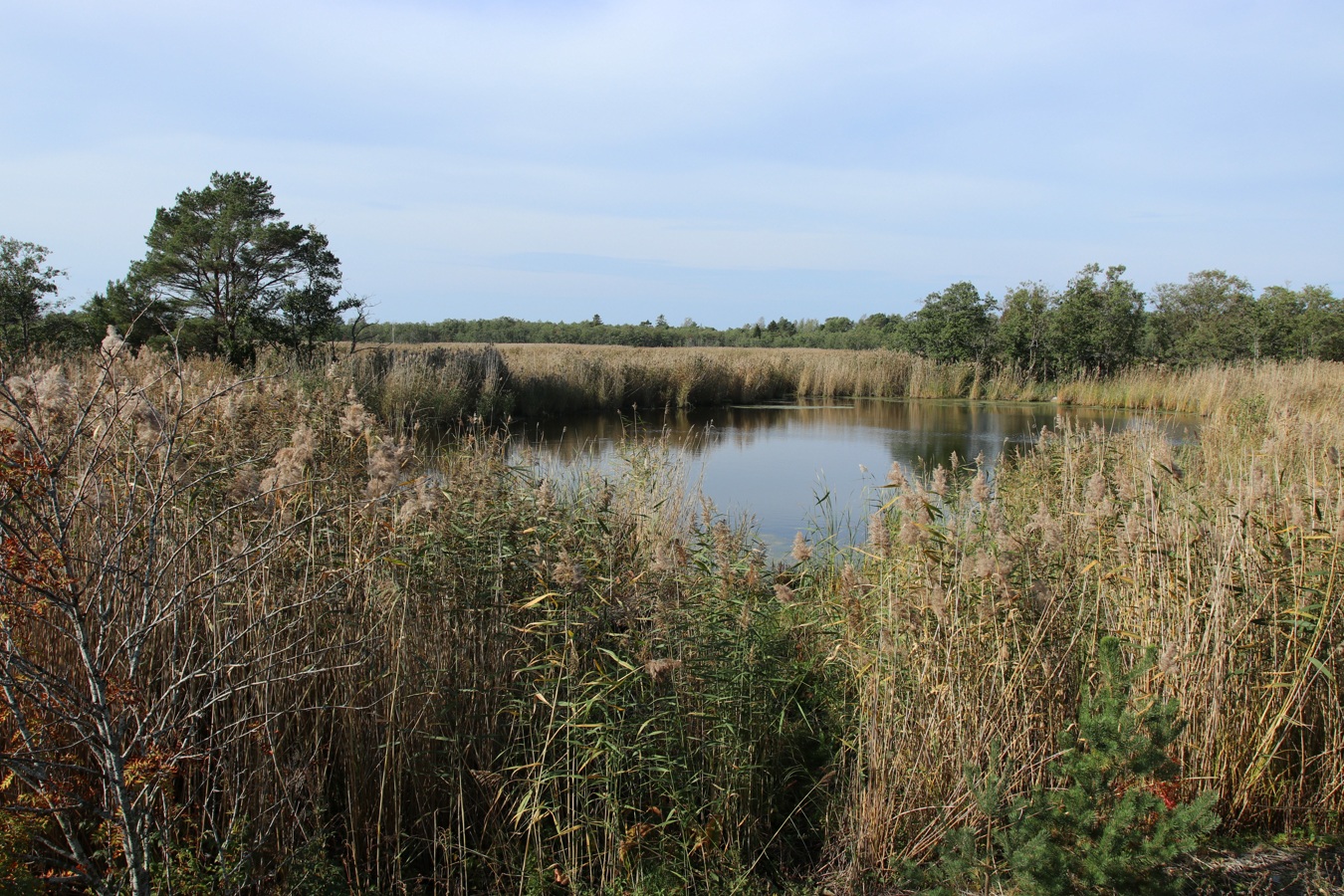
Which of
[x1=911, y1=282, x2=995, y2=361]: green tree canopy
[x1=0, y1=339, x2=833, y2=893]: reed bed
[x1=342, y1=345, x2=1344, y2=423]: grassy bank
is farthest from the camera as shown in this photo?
[x1=911, y1=282, x2=995, y2=361]: green tree canopy

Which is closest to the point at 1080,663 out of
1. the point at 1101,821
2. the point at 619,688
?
the point at 1101,821

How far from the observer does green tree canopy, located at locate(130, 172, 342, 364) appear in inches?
739

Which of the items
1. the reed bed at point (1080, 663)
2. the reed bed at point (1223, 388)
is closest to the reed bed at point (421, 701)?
the reed bed at point (1080, 663)

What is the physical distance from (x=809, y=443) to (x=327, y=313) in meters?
11.4

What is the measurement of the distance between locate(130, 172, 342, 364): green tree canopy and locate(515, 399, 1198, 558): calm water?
618 cm

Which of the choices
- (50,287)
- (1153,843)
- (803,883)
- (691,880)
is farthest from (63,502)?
(50,287)

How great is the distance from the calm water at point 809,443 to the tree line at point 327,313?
364 centimetres

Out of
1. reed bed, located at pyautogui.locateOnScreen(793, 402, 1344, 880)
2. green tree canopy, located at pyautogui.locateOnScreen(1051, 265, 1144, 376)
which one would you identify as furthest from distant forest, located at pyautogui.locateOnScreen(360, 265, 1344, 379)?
reed bed, located at pyautogui.locateOnScreen(793, 402, 1344, 880)

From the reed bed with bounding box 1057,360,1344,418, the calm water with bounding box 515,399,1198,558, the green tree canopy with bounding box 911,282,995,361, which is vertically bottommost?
the calm water with bounding box 515,399,1198,558

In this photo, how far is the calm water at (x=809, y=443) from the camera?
9.54m

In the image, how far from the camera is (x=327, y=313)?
19.9 m

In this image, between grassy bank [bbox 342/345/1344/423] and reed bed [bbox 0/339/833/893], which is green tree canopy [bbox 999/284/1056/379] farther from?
reed bed [bbox 0/339/833/893]

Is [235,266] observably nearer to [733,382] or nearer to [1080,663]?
[733,382]

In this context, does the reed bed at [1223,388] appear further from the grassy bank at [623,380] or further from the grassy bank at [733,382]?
the grassy bank at [623,380]
